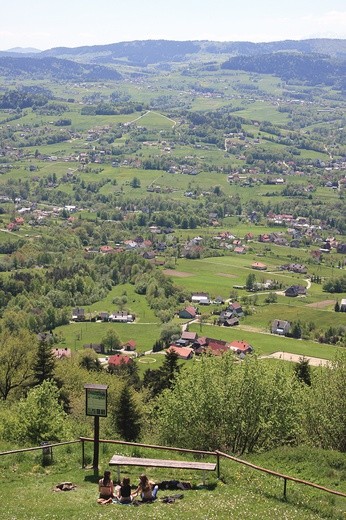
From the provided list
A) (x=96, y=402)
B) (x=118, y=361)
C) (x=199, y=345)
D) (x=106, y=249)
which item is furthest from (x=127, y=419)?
(x=106, y=249)

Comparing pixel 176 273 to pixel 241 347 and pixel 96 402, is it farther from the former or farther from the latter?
pixel 96 402

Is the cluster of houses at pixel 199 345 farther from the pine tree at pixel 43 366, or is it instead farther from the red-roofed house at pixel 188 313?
the pine tree at pixel 43 366

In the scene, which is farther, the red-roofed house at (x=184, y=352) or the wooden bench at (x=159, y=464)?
the red-roofed house at (x=184, y=352)

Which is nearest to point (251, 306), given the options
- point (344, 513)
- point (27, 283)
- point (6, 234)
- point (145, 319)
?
point (145, 319)

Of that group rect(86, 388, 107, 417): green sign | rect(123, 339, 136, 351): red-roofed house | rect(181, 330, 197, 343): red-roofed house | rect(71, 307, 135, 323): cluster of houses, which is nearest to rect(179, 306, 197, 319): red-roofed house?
rect(71, 307, 135, 323): cluster of houses

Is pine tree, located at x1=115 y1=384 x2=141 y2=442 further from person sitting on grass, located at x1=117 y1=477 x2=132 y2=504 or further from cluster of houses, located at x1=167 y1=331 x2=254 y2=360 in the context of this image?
cluster of houses, located at x1=167 y1=331 x2=254 y2=360

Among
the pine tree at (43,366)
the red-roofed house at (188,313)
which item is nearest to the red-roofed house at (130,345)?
the red-roofed house at (188,313)

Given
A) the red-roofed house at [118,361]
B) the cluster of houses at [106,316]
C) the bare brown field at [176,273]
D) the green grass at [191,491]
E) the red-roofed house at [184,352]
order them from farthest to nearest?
the bare brown field at [176,273]
the cluster of houses at [106,316]
the red-roofed house at [184,352]
the red-roofed house at [118,361]
the green grass at [191,491]

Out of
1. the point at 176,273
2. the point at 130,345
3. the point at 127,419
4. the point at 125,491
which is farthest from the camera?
the point at 176,273
